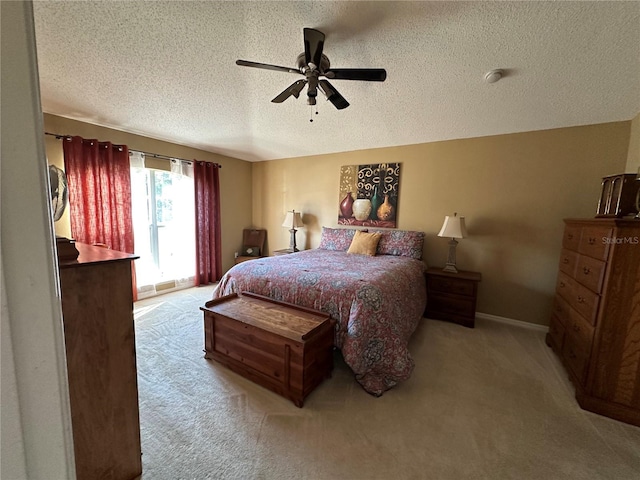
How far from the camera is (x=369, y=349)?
184 cm

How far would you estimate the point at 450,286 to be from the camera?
9.84 feet

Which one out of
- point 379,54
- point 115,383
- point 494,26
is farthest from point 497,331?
point 115,383

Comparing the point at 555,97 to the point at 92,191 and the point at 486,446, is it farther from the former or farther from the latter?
the point at 92,191

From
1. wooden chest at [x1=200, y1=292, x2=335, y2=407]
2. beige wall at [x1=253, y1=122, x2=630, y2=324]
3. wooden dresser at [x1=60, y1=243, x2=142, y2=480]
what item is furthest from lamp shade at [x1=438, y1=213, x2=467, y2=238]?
wooden dresser at [x1=60, y1=243, x2=142, y2=480]

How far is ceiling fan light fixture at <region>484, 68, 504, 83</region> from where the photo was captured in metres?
1.90

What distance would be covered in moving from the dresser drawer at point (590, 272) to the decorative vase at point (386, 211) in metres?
1.99

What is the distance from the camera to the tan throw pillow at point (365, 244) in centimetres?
332

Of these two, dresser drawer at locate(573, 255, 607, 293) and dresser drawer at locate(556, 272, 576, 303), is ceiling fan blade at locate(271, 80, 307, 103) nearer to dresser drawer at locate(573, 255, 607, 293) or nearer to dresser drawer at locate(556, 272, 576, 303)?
dresser drawer at locate(573, 255, 607, 293)

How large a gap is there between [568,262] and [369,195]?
2281 mm

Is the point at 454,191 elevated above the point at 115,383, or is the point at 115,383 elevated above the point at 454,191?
the point at 454,191

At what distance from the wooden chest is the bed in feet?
0.42

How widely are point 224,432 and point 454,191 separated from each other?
335 cm

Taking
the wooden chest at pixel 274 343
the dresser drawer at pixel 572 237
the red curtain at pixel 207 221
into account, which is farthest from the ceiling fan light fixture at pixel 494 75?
the red curtain at pixel 207 221

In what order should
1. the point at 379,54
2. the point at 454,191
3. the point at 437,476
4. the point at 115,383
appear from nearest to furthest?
the point at 115,383 → the point at 437,476 → the point at 379,54 → the point at 454,191
